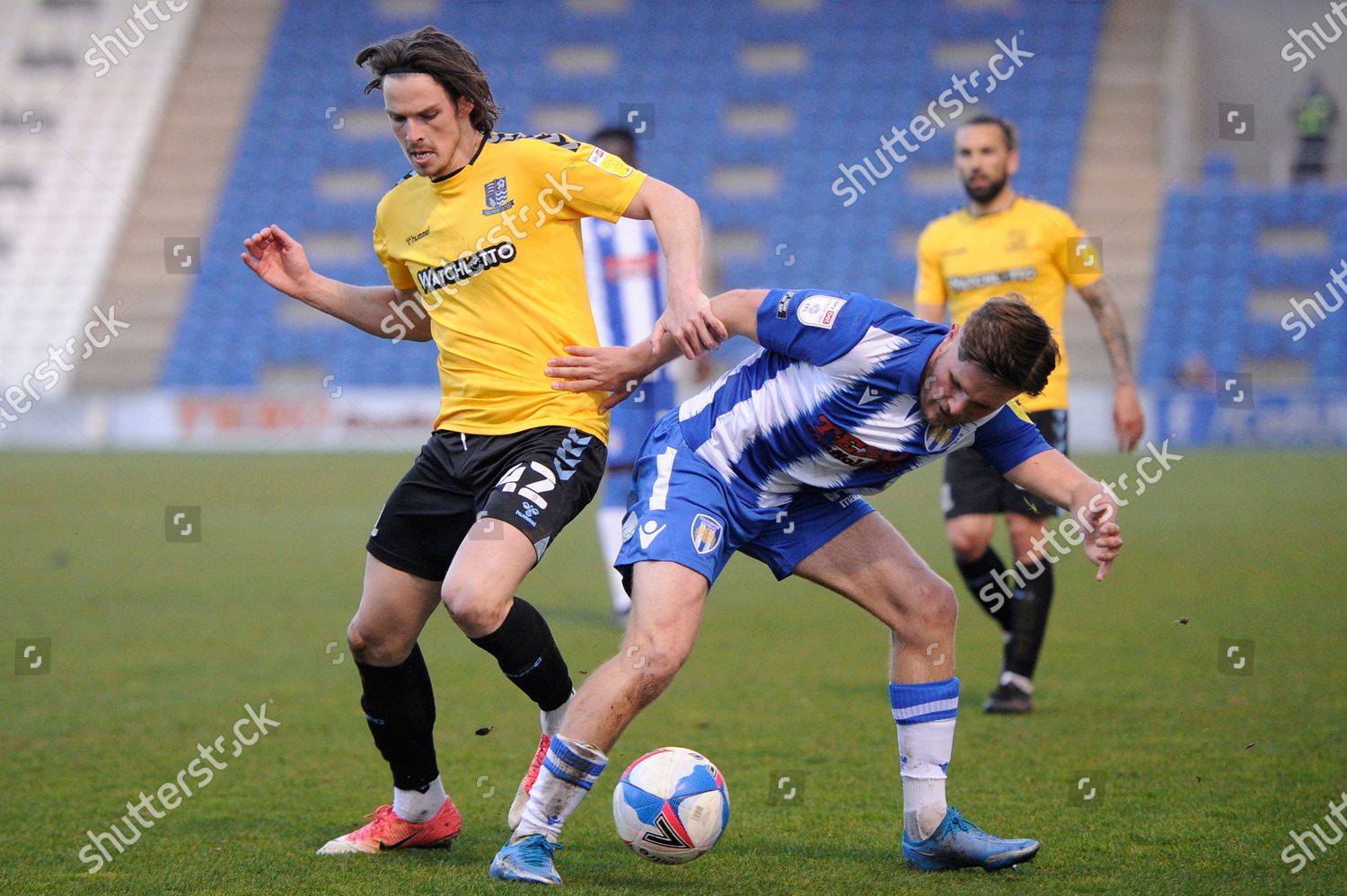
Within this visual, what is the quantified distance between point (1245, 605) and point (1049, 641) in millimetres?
1692

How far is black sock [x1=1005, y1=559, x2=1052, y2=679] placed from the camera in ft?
20.5

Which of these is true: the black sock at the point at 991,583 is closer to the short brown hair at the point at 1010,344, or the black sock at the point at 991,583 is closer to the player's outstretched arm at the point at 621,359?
the player's outstretched arm at the point at 621,359

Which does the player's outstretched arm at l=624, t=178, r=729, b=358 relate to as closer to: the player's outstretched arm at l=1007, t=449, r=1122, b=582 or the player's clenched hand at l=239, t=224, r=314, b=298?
the player's outstretched arm at l=1007, t=449, r=1122, b=582

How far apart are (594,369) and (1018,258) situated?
320 cm

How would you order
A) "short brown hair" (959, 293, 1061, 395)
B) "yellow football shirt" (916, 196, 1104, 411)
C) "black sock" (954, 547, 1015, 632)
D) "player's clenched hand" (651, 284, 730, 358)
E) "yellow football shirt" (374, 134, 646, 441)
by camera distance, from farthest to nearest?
"yellow football shirt" (916, 196, 1104, 411)
"black sock" (954, 547, 1015, 632)
"yellow football shirt" (374, 134, 646, 441)
"player's clenched hand" (651, 284, 730, 358)
"short brown hair" (959, 293, 1061, 395)

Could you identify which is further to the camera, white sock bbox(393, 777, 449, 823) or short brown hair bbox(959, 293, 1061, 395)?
white sock bbox(393, 777, 449, 823)

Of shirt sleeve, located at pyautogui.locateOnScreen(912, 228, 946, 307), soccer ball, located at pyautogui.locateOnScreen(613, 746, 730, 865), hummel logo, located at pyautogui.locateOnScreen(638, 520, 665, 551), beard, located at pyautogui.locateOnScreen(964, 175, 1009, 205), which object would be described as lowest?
soccer ball, located at pyautogui.locateOnScreen(613, 746, 730, 865)

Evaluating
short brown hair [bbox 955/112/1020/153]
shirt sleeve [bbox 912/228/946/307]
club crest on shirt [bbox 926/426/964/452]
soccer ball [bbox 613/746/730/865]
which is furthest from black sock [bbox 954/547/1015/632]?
soccer ball [bbox 613/746/730/865]

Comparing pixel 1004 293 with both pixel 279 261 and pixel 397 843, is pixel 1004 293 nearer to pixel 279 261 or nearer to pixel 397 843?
pixel 279 261

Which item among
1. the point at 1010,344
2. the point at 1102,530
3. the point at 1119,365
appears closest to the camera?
the point at 1010,344

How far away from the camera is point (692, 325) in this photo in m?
3.78

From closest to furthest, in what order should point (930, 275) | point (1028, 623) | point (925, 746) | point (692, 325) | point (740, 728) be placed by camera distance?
1. point (692, 325)
2. point (925, 746)
3. point (740, 728)
4. point (1028, 623)
5. point (930, 275)

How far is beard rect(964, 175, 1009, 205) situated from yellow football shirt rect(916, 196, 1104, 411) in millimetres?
79

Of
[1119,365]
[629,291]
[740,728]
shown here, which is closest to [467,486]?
[740,728]
